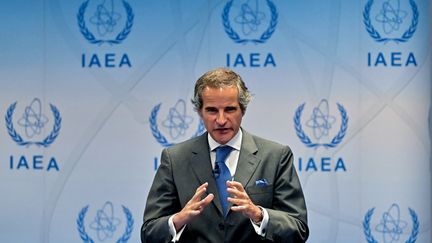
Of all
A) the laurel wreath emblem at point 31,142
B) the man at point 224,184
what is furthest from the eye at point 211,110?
the laurel wreath emblem at point 31,142

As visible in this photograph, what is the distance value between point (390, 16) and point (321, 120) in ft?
2.53

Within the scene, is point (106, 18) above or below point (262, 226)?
above

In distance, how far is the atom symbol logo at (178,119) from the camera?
4.19 m

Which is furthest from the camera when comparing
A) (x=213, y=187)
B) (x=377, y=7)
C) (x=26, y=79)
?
(x=26, y=79)

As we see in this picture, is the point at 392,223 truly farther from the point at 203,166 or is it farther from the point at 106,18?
the point at 106,18

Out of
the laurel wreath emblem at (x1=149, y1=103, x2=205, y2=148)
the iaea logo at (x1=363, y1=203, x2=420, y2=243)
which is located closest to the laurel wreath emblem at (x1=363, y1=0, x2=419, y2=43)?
the iaea logo at (x1=363, y1=203, x2=420, y2=243)

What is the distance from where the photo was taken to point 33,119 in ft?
14.2

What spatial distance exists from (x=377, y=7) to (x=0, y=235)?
288 centimetres

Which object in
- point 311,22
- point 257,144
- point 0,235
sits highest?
point 311,22

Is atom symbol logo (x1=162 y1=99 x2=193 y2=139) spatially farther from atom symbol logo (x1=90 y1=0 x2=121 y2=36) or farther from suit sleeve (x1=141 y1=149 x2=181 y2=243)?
suit sleeve (x1=141 y1=149 x2=181 y2=243)

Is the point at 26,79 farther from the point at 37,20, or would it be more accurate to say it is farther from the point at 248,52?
the point at 248,52

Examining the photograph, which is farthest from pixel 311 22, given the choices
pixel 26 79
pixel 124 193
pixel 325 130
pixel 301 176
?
pixel 26 79

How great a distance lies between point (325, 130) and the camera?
4.08 metres

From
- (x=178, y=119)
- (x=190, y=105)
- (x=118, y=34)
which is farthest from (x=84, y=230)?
(x=118, y=34)
